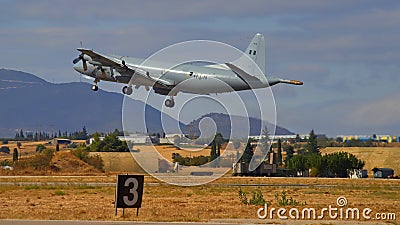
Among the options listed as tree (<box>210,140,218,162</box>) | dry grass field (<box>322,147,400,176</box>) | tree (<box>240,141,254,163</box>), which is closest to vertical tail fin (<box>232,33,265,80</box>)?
tree (<box>240,141,254,163</box>)

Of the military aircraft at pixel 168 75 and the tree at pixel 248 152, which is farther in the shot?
the tree at pixel 248 152

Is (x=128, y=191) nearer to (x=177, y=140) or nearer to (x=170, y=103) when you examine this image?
(x=177, y=140)

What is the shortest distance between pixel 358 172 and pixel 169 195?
77.3 metres

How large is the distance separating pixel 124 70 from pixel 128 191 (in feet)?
121

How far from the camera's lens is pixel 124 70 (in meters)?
74.5

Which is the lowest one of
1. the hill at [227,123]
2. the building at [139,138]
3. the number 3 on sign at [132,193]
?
the number 3 on sign at [132,193]

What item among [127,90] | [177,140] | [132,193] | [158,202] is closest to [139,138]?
[127,90]

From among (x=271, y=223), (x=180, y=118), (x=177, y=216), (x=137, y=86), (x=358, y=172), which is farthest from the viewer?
(x=358, y=172)

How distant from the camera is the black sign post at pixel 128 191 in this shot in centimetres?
3788

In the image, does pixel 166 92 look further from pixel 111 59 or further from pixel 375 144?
pixel 375 144

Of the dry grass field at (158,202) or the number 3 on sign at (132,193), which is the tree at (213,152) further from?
the number 3 on sign at (132,193)

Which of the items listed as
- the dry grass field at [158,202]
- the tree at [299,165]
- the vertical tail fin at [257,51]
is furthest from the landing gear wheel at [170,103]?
the tree at [299,165]

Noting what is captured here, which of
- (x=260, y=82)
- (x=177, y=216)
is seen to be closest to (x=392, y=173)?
(x=260, y=82)

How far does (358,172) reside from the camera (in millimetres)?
135875
